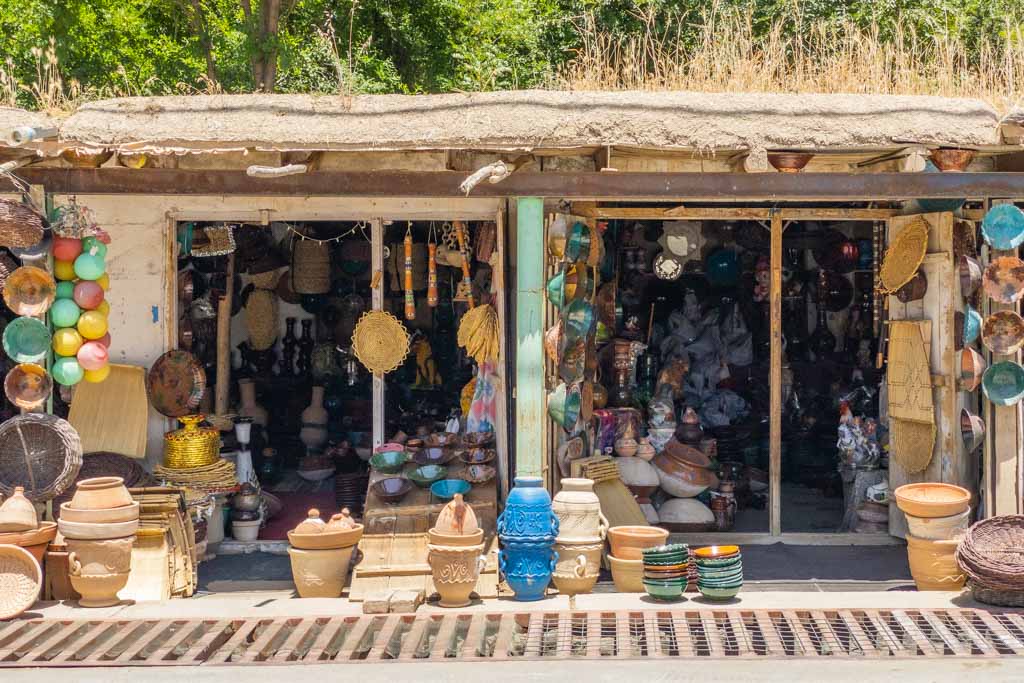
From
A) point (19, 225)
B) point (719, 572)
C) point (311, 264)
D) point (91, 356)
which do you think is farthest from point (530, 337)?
point (311, 264)

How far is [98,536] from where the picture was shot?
708 cm

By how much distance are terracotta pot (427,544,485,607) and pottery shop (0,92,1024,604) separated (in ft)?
A: 0.06

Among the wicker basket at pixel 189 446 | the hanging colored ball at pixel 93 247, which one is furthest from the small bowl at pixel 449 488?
the hanging colored ball at pixel 93 247

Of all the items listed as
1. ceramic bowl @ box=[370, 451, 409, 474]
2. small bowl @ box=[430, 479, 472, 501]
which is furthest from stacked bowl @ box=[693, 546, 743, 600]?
ceramic bowl @ box=[370, 451, 409, 474]

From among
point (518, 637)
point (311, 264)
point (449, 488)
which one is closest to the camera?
point (518, 637)

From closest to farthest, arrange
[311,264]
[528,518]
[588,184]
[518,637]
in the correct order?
[518,637] < [528,518] < [588,184] < [311,264]

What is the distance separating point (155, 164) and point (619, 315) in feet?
14.1

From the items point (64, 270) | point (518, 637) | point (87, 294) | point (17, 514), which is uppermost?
point (64, 270)

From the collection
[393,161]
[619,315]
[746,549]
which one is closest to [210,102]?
[393,161]

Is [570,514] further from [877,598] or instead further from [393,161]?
[393,161]

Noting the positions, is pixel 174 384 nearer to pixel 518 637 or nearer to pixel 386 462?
pixel 386 462

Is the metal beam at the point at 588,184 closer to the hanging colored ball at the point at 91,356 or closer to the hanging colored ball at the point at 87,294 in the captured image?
the hanging colored ball at the point at 87,294

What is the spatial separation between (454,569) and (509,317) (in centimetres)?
218

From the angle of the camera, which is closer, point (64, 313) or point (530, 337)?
point (530, 337)
